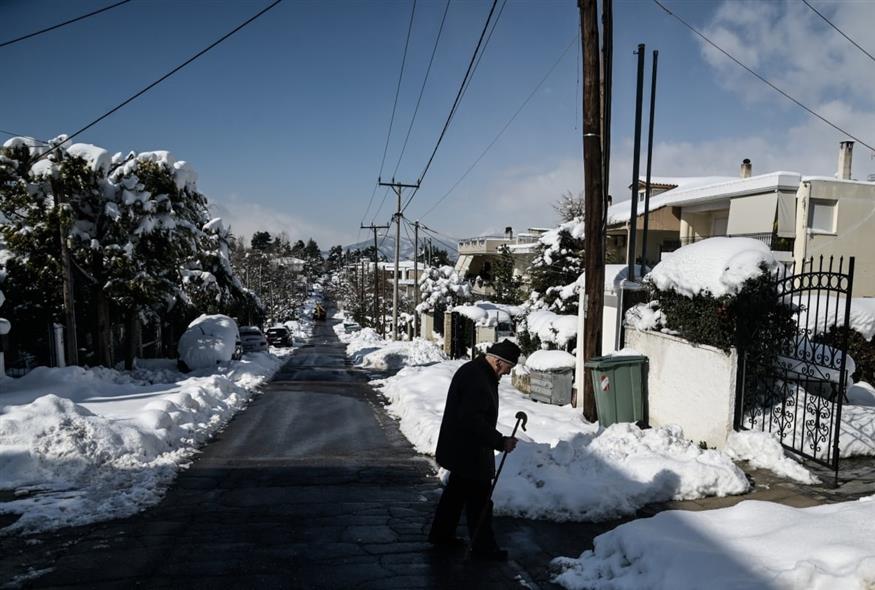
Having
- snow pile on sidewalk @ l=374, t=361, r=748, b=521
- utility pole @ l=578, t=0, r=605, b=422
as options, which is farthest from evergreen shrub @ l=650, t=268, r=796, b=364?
utility pole @ l=578, t=0, r=605, b=422

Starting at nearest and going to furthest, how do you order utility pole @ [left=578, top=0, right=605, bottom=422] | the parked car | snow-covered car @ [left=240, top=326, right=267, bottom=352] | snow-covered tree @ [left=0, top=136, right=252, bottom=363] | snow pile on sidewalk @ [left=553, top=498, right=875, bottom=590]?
snow pile on sidewalk @ [left=553, top=498, right=875, bottom=590], utility pole @ [left=578, top=0, right=605, bottom=422], snow-covered tree @ [left=0, top=136, right=252, bottom=363], snow-covered car @ [left=240, top=326, right=267, bottom=352], the parked car

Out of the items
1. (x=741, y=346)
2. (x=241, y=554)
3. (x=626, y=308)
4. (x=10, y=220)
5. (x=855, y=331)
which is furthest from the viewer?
(x=10, y=220)

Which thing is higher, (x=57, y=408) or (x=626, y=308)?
(x=626, y=308)

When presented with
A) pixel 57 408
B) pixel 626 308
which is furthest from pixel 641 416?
pixel 57 408

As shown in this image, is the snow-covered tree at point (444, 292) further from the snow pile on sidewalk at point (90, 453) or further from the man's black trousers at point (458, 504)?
the man's black trousers at point (458, 504)

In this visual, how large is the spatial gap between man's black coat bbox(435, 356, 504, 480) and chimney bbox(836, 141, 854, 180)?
87.0ft

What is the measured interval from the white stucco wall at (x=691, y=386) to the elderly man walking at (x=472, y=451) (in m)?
4.13

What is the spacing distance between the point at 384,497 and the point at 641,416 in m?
5.06

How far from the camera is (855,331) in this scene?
498 inches

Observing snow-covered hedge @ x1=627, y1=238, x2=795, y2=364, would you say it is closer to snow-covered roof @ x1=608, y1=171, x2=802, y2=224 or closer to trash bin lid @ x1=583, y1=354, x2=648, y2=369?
→ trash bin lid @ x1=583, y1=354, x2=648, y2=369

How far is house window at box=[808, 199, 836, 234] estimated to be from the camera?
72.4 feet

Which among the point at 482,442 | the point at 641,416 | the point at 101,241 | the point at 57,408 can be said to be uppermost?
the point at 101,241

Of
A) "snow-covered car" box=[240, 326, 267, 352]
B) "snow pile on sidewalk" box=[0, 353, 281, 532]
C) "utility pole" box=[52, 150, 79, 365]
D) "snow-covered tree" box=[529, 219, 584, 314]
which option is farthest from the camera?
"snow-covered car" box=[240, 326, 267, 352]

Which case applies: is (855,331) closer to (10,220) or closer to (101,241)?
(101,241)
